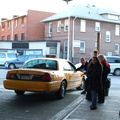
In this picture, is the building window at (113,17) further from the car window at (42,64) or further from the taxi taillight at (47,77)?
the taxi taillight at (47,77)

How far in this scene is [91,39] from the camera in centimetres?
4222

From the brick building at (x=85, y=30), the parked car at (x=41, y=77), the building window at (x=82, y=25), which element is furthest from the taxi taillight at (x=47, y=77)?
the building window at (x=82, y=25)

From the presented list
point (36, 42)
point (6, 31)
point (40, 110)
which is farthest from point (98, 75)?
point (6, 31)

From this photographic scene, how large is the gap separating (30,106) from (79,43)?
1207 inches

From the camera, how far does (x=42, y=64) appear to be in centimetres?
1059

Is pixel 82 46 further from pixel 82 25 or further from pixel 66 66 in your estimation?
pixel 66 66

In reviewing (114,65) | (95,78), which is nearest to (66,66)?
(95,78)

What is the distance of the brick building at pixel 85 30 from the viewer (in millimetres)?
40031

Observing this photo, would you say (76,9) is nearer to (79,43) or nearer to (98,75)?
(79,43)

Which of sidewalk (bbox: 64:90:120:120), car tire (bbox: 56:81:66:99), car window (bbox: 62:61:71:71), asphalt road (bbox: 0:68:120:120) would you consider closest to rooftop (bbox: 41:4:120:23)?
car window (bbox: 62:61:71:71)

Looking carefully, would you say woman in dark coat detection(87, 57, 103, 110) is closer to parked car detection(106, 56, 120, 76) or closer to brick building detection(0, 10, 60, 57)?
parked car detection(106, 56, 120, 76)

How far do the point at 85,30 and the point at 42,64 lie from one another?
1242 inches

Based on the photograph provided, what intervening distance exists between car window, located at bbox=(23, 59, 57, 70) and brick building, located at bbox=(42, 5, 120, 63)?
27698 millimetres

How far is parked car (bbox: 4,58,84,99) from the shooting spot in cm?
935
